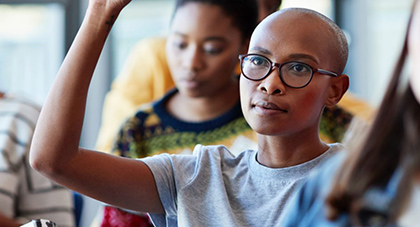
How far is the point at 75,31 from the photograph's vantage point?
163 inches

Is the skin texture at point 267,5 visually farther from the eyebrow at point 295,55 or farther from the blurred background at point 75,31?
the blurred background at point 75,31

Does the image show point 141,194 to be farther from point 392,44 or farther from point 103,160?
point 392,44

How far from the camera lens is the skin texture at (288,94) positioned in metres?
1.14

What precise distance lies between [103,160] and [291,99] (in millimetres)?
336

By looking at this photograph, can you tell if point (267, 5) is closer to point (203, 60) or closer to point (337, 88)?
point (203, 60)

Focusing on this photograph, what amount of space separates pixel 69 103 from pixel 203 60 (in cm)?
90

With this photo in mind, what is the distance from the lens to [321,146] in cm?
122

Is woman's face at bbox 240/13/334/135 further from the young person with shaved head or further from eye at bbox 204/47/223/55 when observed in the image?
eye at bbox 204/47/223/55

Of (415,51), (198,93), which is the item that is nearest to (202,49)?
(198,93)

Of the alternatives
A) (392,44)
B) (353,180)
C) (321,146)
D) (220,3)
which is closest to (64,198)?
(220,3)

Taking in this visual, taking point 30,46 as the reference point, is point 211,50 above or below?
above

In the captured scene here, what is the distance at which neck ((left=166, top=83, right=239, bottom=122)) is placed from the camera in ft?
6.49

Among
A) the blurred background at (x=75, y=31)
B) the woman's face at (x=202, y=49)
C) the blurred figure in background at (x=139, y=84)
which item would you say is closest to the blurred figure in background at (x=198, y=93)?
the woman's face at (x=202, y=49)

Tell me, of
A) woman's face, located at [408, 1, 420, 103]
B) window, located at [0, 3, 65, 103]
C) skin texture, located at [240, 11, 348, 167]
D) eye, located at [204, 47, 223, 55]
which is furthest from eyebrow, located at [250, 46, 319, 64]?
window, located at [0, 3, 65, 103]
